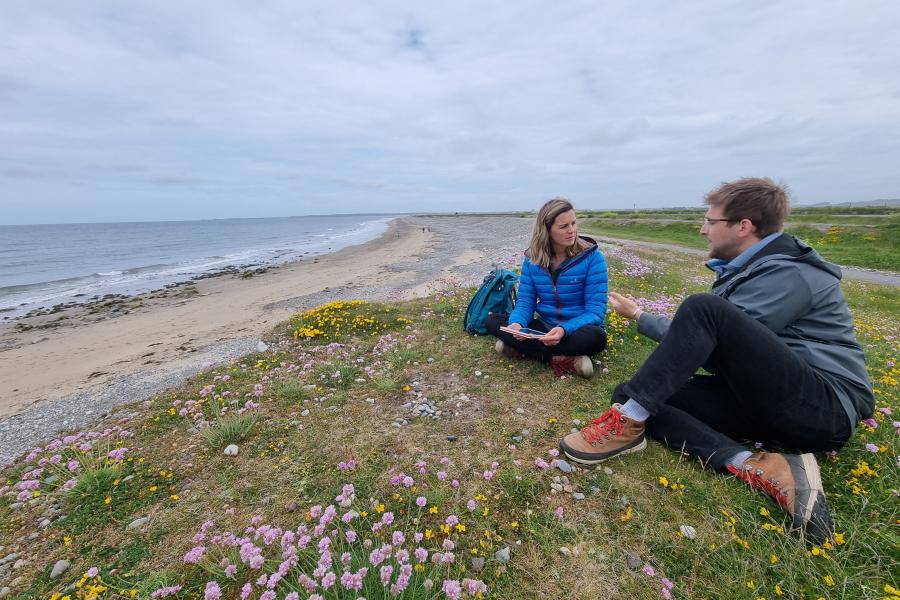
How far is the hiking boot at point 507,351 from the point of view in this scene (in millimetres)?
7461

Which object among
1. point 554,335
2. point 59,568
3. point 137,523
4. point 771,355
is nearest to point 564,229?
point 554,335

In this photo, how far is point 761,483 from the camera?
3.64m

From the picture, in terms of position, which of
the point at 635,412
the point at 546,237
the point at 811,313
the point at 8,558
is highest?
the point at 546,237

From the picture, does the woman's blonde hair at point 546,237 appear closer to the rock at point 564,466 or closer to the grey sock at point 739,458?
the rock at point 564,466

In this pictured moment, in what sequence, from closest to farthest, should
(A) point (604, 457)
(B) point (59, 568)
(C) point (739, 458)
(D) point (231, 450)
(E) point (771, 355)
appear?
1. (E) point (771, 355)
2. (B) point (59, 568)
3. (C) point (739, 458)
4. (A) point (604, 457)
5. (D) point (231, 450)

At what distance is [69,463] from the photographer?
5.09 metres

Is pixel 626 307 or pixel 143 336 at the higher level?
pixel 626 307

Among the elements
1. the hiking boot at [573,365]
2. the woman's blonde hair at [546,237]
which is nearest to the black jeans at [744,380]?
the hiking boot at [573,365]

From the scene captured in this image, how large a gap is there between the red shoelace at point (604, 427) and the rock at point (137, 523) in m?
5.00

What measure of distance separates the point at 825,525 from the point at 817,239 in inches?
1823

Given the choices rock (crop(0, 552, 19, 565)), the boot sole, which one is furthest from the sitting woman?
rock (crop(0, 552, 19, 565))

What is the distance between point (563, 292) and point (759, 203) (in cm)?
315

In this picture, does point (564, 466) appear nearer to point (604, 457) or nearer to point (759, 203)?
point (604, 457)

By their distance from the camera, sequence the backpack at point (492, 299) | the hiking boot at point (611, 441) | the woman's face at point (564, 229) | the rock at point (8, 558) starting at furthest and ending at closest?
the backpack at point (492, 299) → the woman's face at point (564, 229) → the hiking boot at point (611, 441) → the rock at point (8, 558)
